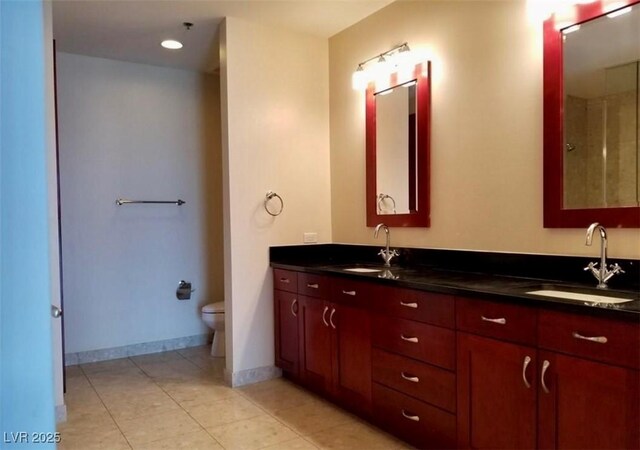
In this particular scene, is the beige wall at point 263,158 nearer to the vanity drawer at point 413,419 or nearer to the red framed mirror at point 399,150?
the red framed mirror at point 399,150

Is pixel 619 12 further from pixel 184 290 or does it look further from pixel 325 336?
pixel 184 290

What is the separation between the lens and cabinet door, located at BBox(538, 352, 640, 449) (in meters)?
1.40

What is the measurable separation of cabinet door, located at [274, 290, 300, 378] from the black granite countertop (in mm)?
281

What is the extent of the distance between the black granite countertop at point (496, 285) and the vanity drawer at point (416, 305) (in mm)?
36

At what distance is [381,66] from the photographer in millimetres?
3084

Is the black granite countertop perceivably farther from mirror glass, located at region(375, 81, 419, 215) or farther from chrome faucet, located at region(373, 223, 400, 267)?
mirror glass, located at region(375, 81, 419, 215)

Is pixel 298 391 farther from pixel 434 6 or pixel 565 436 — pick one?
pixel 434 6

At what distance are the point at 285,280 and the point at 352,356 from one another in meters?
0.84

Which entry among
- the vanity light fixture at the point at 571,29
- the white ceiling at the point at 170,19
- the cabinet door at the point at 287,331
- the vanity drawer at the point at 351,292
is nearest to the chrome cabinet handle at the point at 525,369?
the vanity drawer at the point at 351,292

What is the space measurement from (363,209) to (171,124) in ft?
6.78

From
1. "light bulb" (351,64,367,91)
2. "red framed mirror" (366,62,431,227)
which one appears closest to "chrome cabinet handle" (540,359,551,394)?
"red framed mirror" (366,62,431,227)

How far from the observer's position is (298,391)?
3104mm

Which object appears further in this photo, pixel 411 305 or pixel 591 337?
pixel 411 305

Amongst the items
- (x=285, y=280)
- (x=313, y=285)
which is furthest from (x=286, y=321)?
(x=313, y=285)
